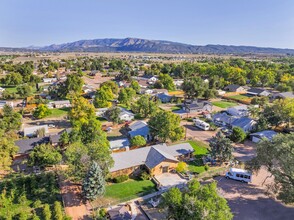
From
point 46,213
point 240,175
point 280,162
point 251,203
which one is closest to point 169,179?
point 240,175

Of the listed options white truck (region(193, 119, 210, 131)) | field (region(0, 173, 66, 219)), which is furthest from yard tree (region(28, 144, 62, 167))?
white truck (region(193, 119, 210, 131))

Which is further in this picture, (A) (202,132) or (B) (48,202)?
(A) (202,132)

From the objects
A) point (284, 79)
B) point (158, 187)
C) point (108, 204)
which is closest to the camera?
point (108, 204)

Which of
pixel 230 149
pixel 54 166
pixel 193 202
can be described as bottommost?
pixel 54 166

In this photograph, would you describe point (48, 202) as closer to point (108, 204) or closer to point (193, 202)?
point (108, 204)

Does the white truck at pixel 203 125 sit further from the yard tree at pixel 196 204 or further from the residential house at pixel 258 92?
the residential house at pixel 258 92

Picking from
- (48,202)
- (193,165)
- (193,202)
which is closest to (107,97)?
(193,165)

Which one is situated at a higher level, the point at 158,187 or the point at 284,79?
the point at 284,79

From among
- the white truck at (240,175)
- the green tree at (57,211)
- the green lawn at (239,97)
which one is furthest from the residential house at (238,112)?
the green tree at (57,211)
